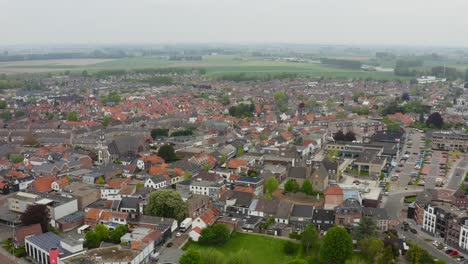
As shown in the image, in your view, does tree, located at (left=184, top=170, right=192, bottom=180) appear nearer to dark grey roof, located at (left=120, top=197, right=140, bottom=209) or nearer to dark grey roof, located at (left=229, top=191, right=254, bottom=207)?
dark grey roof, located at (left=229, top=191, right=254, bottom=207)

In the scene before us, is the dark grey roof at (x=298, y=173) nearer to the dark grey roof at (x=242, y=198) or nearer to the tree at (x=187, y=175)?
the dark grey roof at (x=242, y=198)

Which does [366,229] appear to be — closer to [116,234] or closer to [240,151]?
[116,234]

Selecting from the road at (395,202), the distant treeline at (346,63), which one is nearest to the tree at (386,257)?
the road at (395,202)

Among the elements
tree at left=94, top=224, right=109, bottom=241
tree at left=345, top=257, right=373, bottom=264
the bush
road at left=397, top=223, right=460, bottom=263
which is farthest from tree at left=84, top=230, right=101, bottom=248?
road at left=397, top=223, right=460, bottom=263

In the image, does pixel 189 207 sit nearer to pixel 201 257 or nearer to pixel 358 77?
pixel 201 257

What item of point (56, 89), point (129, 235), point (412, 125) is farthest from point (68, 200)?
point (56, 89)

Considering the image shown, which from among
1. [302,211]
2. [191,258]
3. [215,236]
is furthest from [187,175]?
[191,258]
